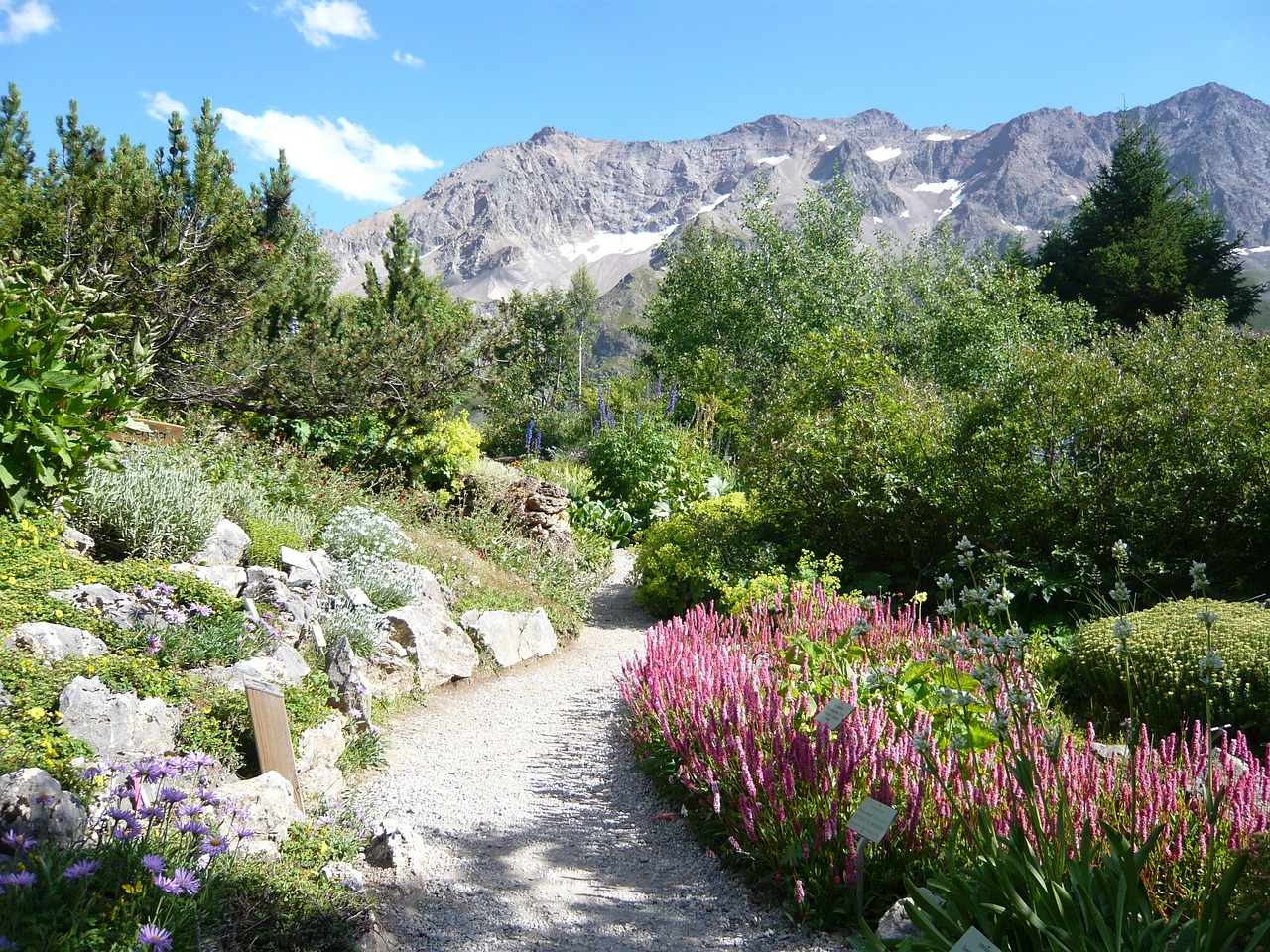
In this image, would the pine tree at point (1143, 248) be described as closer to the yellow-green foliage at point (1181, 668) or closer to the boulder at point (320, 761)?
the yellow-green foliage at point (1181, 668)

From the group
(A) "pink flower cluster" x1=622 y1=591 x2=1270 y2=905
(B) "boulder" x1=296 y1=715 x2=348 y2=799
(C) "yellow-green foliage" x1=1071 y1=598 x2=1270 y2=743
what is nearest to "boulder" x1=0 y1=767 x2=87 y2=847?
(B) "boulder" x1=296 y1=715 x2=348 y2=799

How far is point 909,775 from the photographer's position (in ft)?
9.85

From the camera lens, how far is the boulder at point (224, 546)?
5285 millimetres

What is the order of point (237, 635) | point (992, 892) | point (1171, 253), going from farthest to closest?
point (1171, 253)
point (237, 635)
point (992, 892)

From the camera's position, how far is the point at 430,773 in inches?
172

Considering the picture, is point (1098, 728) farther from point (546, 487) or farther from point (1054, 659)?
point (546, 487)

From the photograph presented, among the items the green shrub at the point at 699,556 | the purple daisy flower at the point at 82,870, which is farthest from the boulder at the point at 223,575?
the green shrub at the point at 699,556

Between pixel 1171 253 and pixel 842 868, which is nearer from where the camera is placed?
pixel 842 868

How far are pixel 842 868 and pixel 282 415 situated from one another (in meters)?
7.63

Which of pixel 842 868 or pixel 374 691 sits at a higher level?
pixel 374 691

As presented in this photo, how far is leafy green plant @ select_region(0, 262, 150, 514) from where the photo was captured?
14.2 ft

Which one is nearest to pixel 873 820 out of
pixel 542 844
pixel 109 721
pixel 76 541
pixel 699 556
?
pixel 542 844

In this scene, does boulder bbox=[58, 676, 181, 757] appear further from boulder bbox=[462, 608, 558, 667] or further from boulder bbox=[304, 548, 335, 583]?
boulder bbox=[462, 608, 558, 667]

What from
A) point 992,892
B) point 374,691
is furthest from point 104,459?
point 992,892
